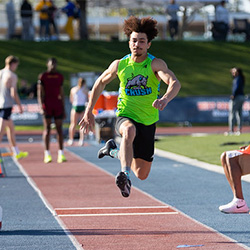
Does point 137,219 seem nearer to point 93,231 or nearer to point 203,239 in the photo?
point 93,231

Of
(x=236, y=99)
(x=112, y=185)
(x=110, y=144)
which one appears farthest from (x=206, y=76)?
(x=110, y=144)

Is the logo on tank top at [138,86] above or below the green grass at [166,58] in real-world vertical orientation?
above

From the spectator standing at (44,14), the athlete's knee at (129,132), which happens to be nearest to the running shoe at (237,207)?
the athlete's knee at (129,132)

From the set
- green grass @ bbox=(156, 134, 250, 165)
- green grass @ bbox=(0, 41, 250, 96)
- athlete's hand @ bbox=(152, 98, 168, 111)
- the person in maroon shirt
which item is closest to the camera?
athlete's hand @ bbox=(152, 98, 168, 111)

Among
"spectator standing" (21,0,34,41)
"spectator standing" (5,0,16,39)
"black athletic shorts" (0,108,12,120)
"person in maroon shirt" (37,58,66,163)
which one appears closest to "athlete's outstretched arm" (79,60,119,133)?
"black athletic shorts" (0,108,12,120)

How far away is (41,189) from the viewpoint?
11.9 m

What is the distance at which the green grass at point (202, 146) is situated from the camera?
17.4 metres

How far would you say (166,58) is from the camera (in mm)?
40719

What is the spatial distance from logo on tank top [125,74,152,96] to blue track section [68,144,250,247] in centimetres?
153

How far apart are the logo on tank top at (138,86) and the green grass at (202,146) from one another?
6921 millimetres

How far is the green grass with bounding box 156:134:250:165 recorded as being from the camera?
17.4 metres

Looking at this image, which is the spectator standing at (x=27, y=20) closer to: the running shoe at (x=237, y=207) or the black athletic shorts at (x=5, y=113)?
the black athletic shorts at (x=5, y=113)

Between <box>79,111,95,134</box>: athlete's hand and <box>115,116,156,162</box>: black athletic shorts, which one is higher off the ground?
<box>79,111,95,134</box>: athlete's hand

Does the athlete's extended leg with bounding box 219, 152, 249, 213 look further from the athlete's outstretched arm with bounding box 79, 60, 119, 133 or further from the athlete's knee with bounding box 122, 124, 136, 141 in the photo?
the athlete's outstretched arm with bounding box 79, 60, 119, 133
